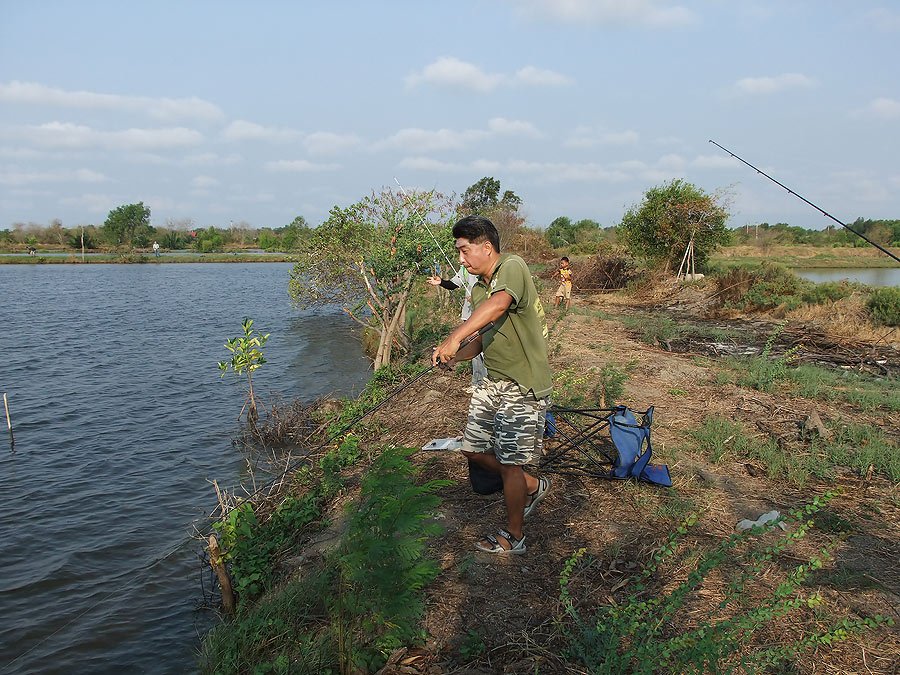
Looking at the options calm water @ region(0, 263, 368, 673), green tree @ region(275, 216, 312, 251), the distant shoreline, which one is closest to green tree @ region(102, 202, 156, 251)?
the distant shoreline

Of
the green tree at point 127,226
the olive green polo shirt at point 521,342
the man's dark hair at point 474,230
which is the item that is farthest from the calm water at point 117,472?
the green tree at point 127,226

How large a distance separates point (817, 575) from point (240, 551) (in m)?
4.36

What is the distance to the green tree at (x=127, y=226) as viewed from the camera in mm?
Result: 77625

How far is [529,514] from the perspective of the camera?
4.31 metres

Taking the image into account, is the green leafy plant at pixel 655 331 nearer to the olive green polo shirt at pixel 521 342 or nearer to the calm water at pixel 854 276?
the olive green polo shirt at pixel 521 342

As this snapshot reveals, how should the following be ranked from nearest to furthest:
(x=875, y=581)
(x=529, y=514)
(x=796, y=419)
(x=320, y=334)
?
(x=875, y=581)
(x=529, y=514)
(x=796, y=419)
(x=320, y=334)

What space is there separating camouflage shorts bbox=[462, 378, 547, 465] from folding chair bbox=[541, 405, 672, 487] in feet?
4.26

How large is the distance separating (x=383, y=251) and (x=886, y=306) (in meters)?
11.9

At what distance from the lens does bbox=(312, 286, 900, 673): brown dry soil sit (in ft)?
9.68

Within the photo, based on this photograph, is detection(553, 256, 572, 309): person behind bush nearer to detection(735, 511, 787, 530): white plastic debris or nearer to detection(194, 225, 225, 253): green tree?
→ detection(735, 511, 787, 530): white plastic debris

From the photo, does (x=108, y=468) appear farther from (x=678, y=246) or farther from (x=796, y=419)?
(x=678, y=246)

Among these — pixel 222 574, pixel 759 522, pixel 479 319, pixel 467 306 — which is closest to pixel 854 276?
pixel 467 306

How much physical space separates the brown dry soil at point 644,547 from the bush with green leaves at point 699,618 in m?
0.04

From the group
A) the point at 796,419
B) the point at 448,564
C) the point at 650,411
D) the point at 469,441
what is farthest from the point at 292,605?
the point at 796,419
